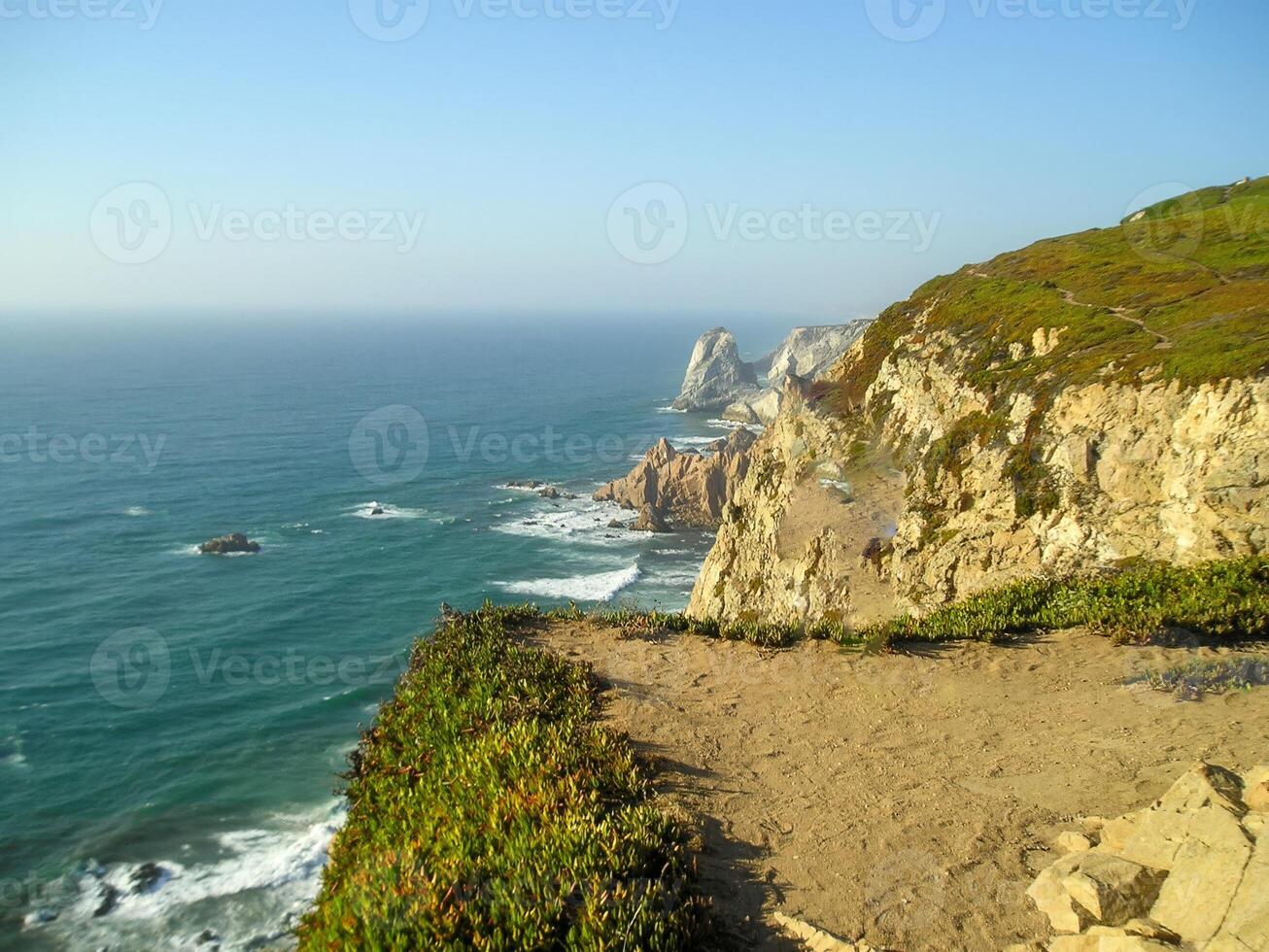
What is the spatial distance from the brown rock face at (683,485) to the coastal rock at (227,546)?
104ft

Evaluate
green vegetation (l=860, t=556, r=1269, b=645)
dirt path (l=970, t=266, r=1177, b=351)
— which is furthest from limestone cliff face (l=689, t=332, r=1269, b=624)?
green vegetation (l=860, t=556, r=1269, b=645)

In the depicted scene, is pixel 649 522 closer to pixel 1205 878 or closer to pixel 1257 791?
pixel 1257 791

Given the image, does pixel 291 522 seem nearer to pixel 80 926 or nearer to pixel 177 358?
pixel 80 926

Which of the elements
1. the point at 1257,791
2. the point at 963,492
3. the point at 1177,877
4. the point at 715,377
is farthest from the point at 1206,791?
the point at 715,377

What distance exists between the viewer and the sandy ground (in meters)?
7.93

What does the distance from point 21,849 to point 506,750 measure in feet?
98.8

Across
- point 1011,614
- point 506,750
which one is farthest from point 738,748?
point 1011,614

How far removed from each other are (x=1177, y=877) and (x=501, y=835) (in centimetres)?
628

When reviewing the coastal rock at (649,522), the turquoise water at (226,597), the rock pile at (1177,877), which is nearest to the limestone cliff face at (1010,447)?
the rock pile at (1177,877)

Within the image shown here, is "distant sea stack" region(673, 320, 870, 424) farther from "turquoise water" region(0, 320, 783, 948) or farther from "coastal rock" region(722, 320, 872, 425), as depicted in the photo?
"turquoise water" region(0, 320, 783, 948)

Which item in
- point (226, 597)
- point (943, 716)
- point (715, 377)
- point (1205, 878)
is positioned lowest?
point (226, 597)

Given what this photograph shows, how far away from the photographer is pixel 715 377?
14488 centimetres

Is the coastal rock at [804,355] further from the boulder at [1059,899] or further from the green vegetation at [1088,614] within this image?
the boulder at [1059,899]

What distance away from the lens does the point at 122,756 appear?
35688 mm
